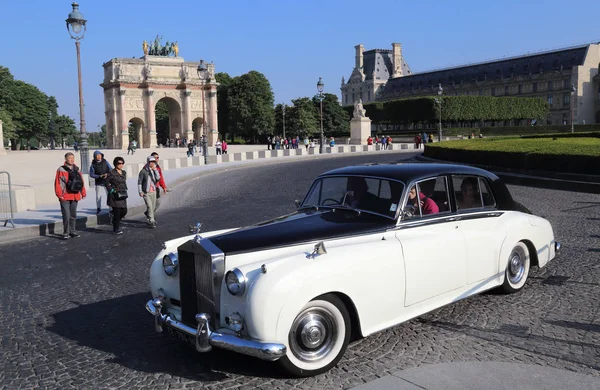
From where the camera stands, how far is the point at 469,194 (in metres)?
5.63

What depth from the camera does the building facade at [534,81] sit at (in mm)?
105688

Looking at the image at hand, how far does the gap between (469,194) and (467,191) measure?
1.6 inches

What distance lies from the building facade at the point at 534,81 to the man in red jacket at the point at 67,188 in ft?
287

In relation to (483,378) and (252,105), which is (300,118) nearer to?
(252,105)

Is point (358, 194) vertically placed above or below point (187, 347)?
above

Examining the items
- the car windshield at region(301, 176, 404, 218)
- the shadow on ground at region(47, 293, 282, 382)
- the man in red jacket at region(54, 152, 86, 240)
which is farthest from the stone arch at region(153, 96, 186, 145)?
the car windshield at region(301, 176, 404, 218)

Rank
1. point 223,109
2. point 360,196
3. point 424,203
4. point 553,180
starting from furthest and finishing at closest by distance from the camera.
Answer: point 223,109 → point 553,180 → point 360,196 → point 424,203

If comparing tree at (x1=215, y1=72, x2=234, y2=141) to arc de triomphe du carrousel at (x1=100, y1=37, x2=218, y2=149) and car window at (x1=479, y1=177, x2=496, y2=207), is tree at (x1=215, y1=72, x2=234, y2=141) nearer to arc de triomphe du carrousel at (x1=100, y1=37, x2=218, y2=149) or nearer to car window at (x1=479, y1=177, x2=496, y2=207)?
arc de triomphe du carrousel at (x1=100, y1=37, x2=218, y2=149)

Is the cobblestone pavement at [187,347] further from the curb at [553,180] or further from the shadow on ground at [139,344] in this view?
the curb at [553,180]

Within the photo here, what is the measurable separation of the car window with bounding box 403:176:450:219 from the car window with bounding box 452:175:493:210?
181 mm

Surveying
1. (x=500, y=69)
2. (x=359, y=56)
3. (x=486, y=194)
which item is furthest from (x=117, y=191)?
(x=359, y=56)

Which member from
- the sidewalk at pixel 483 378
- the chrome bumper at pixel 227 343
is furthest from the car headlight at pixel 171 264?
the sidewalk at pixel 483 378

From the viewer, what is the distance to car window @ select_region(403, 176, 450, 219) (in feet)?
16.3

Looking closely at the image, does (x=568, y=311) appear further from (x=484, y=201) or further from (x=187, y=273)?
(x=187, y=273)
